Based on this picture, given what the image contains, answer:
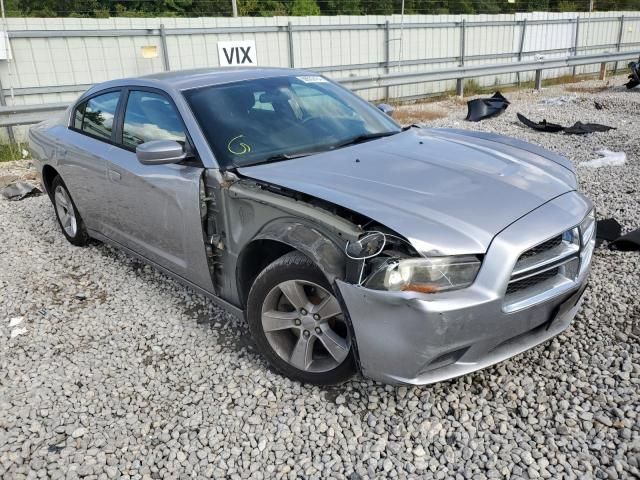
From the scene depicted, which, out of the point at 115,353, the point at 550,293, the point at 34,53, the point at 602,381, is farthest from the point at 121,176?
the point at 34,53

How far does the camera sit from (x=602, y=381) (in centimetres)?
283

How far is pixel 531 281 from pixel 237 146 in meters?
1.84

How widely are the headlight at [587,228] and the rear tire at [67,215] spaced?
420 cm

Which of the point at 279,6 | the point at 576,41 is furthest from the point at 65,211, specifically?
the point at 279,6

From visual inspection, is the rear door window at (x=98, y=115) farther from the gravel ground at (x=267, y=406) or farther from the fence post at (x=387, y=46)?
the fence post at (x=387, y=46)

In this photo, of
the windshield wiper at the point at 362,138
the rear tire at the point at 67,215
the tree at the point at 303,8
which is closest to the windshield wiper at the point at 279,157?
the windshield wiper at the point at 362,138

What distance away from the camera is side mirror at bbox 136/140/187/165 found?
322cm

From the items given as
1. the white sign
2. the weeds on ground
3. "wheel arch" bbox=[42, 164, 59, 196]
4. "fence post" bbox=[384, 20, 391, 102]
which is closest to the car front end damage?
"wheel arch" bbox=[42, 164, 59, 196]

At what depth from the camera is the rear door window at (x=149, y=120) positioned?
140 inches

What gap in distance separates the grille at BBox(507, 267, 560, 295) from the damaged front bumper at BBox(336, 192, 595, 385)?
3 cm

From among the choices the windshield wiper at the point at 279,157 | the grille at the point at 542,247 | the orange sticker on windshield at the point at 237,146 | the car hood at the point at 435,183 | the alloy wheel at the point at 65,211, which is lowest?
Answer: the alloy wheel at the point at 65,211

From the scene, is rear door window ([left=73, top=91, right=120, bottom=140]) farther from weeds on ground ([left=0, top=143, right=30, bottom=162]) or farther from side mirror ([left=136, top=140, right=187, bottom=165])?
weeds on ground ([left=0, top=143, right=30, bottom=162])

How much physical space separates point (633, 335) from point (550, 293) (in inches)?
39.3

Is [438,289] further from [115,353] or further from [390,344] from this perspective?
[115,353]
